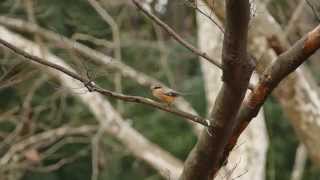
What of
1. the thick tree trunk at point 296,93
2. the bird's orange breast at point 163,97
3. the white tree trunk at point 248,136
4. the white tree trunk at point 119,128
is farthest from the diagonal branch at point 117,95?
the white tree trunk at point 119,128

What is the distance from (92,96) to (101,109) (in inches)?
5.2

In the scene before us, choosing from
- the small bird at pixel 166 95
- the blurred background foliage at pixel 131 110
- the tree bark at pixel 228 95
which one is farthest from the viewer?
the blurred background foliage at pixel 131 110

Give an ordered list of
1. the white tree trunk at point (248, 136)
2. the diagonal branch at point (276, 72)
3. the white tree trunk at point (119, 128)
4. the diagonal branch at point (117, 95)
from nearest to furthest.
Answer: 1. the diagonal branch at point (276, 72)
2. the diagonal branch at point (117, 95)
3. the white tree trunk at point (248, 136)
4. the white tree trunk at point (119, 128)

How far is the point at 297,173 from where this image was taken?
24.8 feet

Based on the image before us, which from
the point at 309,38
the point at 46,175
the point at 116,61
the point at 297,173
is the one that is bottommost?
the point at 46,175

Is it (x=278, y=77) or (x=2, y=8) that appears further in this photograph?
(x=2, y=8)

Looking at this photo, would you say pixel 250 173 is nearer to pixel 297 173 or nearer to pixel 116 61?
pixel 116 61

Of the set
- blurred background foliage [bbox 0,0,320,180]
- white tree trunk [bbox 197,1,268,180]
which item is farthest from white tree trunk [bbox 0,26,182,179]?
blurred background foliage [bbox 0,0,320,180]

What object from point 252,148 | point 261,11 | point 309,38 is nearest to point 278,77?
point 309,38

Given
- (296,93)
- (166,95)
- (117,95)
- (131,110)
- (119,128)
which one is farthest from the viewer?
(131,110)

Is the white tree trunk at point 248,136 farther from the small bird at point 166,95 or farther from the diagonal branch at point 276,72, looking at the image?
the diagonal branch at point 276,72

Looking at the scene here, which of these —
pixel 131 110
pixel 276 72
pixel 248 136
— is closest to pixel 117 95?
pixel 276 72

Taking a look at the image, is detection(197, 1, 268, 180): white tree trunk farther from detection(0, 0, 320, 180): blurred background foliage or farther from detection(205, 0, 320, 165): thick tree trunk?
detection(0, 0, 320, 180): blurred background foliage

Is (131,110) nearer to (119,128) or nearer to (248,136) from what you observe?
(119,128)
